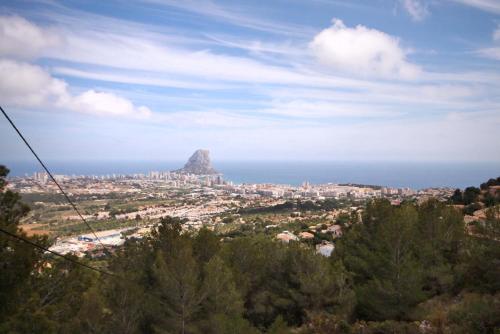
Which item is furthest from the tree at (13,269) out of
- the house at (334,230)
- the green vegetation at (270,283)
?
the house at (334,230)

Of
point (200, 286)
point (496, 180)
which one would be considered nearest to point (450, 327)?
point (200, 286)

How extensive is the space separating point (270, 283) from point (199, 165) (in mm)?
175140

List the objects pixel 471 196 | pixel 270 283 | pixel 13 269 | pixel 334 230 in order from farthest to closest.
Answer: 1. pixel 334 230
2. pixel 471 196
3. pixel 270 283
4. pixel 13 269

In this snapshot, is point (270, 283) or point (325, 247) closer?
point (270, 283)

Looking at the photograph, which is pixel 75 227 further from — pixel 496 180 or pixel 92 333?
pixel 496 180

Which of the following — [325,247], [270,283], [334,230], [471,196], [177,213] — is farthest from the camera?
[177,213]

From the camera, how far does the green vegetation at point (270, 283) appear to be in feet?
21.9

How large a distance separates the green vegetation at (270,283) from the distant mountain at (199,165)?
166 meters

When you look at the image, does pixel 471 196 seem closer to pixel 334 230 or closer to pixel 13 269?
pixel 334 230

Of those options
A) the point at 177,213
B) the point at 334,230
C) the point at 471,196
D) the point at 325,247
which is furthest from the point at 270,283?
the point at 177,213

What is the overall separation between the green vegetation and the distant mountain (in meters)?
166

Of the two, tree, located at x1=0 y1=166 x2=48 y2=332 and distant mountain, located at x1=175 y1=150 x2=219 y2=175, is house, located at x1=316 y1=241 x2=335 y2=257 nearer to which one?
tree, located at x1=0 y1=166 x2=48 y2=332

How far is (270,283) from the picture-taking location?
36.5ft

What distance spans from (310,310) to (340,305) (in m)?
0.85
